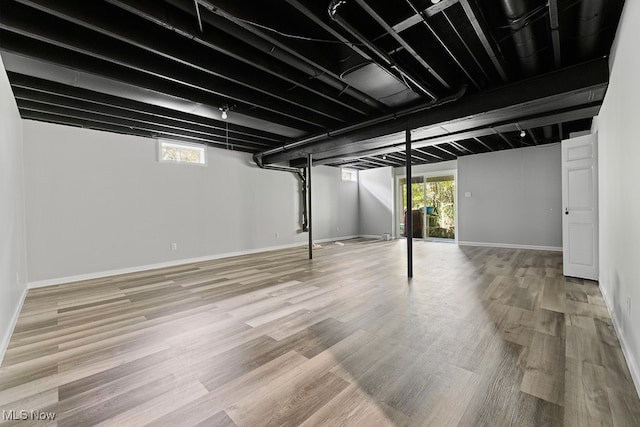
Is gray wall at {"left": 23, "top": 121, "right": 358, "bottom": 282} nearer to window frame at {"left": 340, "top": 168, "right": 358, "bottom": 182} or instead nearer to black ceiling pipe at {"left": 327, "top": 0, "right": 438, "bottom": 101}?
window frame at {"left": 340, "top": 168, "right": 358, "bottom": 182}

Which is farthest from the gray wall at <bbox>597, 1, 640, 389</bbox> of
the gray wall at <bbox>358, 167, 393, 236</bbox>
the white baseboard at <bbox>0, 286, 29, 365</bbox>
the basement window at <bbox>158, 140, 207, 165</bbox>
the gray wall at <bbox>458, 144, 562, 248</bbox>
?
the gray wall at <bbox>358, 167, 393, 236</bbox>

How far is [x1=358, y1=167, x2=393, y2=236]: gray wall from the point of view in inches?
380

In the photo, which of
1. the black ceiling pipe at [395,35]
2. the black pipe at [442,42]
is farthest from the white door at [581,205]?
the black ceiling pipe at [395,35]

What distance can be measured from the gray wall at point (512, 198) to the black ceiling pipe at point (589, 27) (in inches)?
186

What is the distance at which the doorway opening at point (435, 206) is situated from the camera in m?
8.90

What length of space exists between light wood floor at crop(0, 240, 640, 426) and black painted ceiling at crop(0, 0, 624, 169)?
249 centimetres

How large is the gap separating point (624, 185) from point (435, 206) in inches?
291

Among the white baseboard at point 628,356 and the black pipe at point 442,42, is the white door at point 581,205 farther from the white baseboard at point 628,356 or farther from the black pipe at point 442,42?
the black pipe at point 442,42

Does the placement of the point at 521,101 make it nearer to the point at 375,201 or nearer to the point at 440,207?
the point at 440,207

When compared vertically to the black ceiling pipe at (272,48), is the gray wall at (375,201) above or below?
below

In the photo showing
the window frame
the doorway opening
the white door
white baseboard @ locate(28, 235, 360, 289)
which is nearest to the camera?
the white door

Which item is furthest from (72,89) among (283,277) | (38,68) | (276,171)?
(276,171)

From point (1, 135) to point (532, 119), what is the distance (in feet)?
21.4

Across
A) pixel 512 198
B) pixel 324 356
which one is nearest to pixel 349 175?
pixel 512 198
